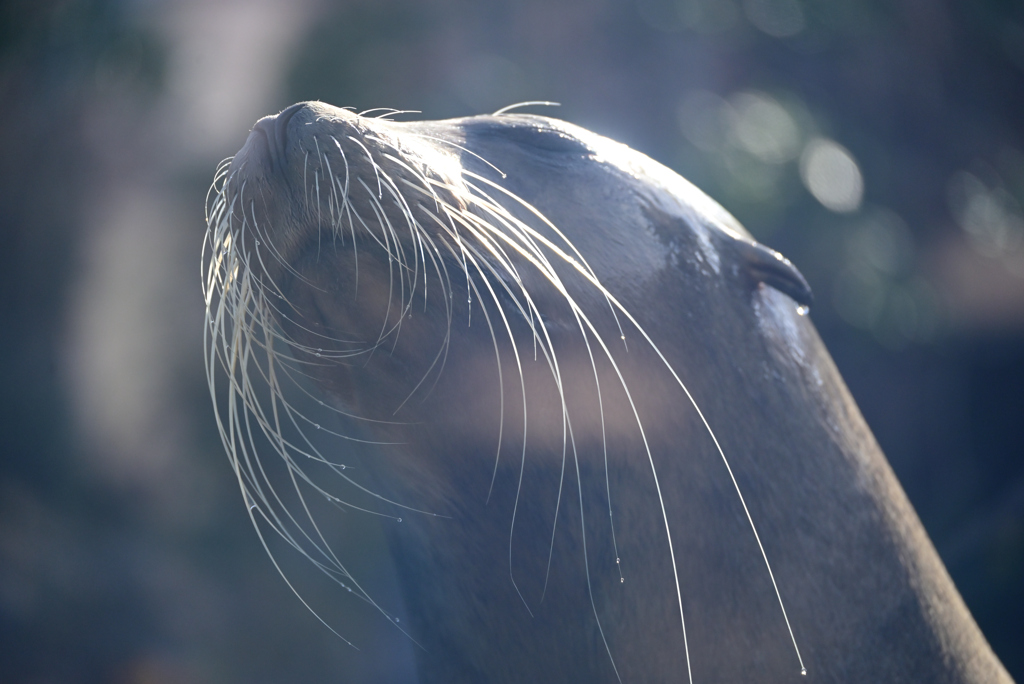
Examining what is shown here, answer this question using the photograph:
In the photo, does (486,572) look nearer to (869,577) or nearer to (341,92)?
(869,577)

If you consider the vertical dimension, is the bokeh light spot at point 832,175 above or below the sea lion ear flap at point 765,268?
above

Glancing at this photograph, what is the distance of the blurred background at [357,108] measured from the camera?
137 inches

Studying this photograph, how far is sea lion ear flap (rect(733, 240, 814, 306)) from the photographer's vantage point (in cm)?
175

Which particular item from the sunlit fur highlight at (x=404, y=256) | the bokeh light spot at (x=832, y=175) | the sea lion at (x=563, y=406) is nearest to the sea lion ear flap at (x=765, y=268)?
the sea lion at (x=563, y=406)

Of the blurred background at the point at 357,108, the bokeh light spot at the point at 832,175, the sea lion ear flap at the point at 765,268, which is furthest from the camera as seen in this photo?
the bokeh light spot at the point at 832,175

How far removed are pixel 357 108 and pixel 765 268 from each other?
2639mm

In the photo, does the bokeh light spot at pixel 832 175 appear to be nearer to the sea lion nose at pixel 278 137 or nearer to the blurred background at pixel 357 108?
the blurred background at pixel 357 108

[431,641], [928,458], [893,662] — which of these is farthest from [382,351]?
[928,458]

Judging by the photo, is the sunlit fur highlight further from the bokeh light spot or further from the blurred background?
the bokeh light spot

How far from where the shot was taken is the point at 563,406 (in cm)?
131

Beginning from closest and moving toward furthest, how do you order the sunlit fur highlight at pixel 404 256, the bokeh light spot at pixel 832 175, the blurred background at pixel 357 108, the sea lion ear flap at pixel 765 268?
the sunlit fur highlight at pixel 404 256 < the sea lion ear flap at pixel 765 268 < the blurred background at pixel 357 108 < the bokeh light spot at pixel 832 175

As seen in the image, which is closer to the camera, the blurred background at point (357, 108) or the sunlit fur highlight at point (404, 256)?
the sunlit fur highlight at point (404, 256)

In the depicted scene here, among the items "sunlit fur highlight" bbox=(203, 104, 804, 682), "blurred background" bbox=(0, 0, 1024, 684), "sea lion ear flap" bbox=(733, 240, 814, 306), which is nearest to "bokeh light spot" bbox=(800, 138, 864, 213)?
"blurred background" bbox=(0, 0, 1024, 684)

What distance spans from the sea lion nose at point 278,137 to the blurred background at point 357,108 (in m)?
2.23
